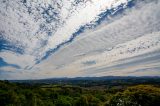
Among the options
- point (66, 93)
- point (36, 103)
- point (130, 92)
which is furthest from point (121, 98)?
point (66, 93)

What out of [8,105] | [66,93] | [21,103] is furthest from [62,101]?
[66,93]

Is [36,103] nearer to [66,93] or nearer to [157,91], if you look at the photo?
[66,93]

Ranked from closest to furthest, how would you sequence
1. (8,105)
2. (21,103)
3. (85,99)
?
(85,99) < (8,105) < (21,103)

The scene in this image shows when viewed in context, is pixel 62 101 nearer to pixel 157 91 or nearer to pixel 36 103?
pixel 36 103

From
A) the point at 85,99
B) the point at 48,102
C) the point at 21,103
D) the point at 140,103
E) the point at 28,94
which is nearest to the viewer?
the point at 140,103

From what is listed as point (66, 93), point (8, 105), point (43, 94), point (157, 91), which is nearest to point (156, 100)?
point (157, 91)

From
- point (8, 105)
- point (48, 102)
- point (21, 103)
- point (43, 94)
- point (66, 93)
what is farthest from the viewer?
point (66, 93)

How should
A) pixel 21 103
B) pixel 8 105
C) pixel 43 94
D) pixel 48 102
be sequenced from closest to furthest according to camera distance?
pixel 8 105 → pixel 21 103 → pixel 48 102 → pixel 43 94

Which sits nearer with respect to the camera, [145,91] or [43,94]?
[145,91]

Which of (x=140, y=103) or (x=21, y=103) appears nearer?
(x=140, y=103)
